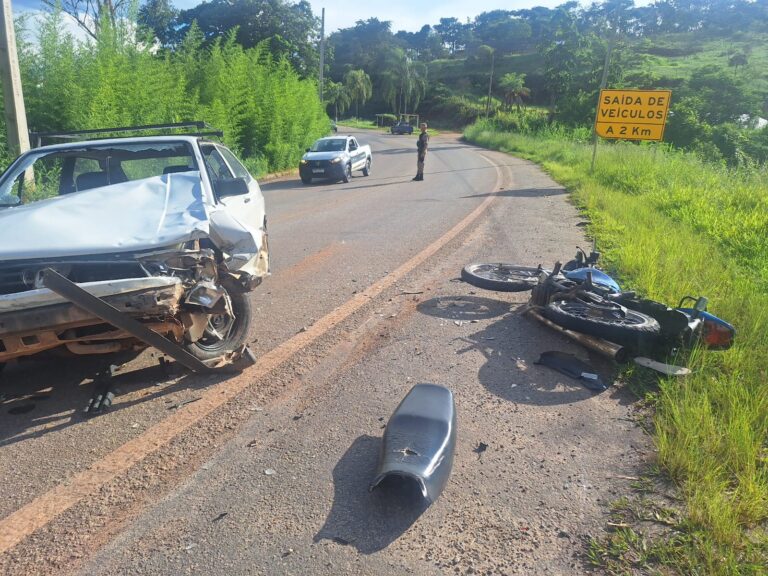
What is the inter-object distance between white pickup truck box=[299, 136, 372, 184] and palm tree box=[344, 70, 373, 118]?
64.2 meters

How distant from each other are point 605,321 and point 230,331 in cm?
300

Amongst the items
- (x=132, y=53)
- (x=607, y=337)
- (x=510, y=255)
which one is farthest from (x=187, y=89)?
(x=607, y=337)

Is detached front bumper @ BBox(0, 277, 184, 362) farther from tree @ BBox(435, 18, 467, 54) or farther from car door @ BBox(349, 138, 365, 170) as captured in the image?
tree @ BBox(435, 18, 467, 54)

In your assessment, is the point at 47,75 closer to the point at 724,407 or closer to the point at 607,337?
the point at 607,337

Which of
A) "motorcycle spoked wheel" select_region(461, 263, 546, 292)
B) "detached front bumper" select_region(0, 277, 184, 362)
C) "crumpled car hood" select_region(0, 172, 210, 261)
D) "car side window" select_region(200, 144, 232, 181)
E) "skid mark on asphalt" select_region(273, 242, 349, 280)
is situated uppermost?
"car side window" select_region(200, 144, 232, 181)

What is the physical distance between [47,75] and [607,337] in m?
12.8

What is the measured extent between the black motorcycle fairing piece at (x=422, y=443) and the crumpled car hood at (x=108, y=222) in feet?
5.77

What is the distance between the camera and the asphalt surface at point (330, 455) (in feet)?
7.80

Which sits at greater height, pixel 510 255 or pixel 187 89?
pixel 187 89

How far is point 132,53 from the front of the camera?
14.2 m

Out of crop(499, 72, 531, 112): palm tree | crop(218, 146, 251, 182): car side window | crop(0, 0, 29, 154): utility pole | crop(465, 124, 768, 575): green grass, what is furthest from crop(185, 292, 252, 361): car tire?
crop(499, 72, 531, 112): palm tree

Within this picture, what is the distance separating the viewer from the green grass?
2.45 m

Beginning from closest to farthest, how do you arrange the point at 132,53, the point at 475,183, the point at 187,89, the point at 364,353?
the point at 364,353 → the point at 132,53 → the point at 187,89 → the point at 475,183

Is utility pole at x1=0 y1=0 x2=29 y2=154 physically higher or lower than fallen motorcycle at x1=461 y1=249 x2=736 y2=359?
higher
